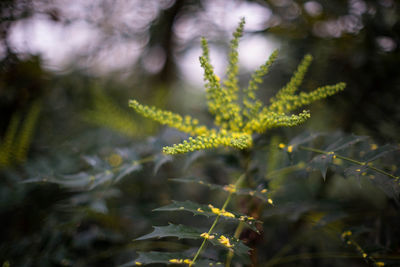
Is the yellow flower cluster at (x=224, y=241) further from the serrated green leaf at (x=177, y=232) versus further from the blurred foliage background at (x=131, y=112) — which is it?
the blurred foliage background at (x=131, y=112)

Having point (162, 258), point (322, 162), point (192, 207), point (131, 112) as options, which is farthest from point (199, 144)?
point (131, 112)

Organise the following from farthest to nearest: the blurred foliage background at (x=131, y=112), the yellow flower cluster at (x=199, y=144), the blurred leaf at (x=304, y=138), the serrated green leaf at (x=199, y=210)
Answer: the blurred foliage background at (x=131, y=112), the blurred leaf at (x=304, y=138), the serrated green leaf at (x=199, y=210), the yellow flower cluster at (x=199, y=144)

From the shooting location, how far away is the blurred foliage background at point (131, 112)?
1512 mm

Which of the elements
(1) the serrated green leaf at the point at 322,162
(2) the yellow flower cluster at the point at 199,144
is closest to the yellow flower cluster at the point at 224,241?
(2) the yellow flower cluster at the point at 199,144

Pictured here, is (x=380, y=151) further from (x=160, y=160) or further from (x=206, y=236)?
(x=160, y=160)

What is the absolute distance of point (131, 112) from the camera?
266cm

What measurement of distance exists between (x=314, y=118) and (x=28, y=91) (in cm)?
270

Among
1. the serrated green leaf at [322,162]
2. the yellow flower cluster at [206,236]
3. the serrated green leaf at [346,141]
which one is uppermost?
the serrated green leaf at [346,141]

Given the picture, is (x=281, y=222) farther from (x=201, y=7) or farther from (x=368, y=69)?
(x=201, y=7)

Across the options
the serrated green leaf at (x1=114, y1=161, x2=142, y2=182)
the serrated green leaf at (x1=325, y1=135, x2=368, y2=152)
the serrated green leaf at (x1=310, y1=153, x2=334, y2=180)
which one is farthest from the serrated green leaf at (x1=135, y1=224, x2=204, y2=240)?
the serrated green leaf at (x1=325, y1=135, x2=368, y2=152)

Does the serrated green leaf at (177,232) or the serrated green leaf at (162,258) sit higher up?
A: the serrated green leaf at (177,232)

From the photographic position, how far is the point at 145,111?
101 centimetres

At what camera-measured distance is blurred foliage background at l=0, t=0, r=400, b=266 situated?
151cm

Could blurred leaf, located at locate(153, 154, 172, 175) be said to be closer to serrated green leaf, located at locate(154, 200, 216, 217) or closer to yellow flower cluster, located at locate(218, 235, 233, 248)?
serrated green leaf, located at locate(154, 200, 216, 217)
